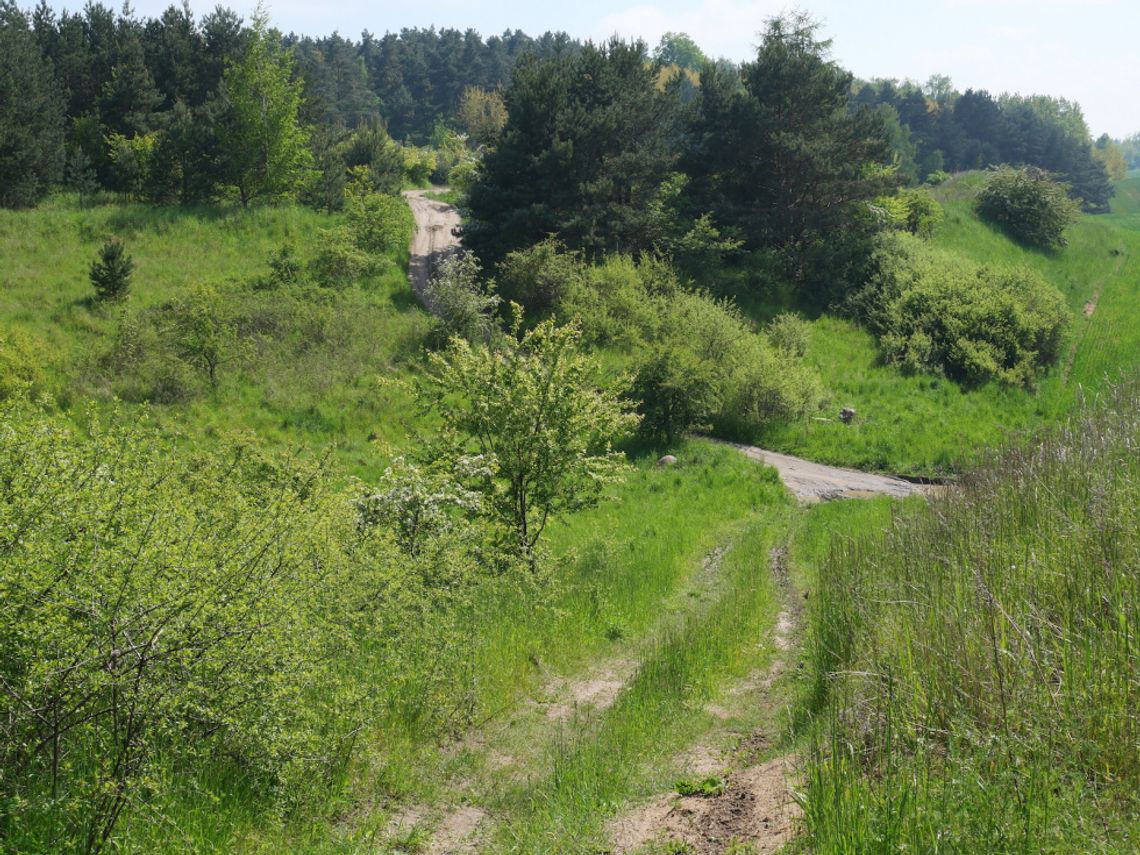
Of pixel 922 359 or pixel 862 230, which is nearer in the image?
pixel 922 359

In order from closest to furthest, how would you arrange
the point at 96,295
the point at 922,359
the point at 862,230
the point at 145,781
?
the point at 145,781 → the point at 96,295 → the point at 922,359 → the point at 862,230

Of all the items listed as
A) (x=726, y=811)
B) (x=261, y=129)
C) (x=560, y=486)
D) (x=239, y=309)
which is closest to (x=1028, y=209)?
(x=261, y=129)

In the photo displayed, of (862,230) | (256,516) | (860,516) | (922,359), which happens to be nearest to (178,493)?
(256,516)

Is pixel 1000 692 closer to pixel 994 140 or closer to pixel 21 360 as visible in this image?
pixel 21 360

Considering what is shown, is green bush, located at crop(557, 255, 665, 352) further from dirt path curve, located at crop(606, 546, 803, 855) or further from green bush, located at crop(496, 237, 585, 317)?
dirt path curve, located at crop(606, 546, 803, 855)

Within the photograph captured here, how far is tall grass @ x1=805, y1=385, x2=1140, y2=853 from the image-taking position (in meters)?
4.32

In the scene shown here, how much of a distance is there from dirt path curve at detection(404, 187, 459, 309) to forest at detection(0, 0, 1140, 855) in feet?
1.52

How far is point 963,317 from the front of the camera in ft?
107

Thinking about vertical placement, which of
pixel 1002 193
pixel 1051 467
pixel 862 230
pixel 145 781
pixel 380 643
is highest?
pixel 1002 193

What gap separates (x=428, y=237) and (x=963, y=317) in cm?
2664

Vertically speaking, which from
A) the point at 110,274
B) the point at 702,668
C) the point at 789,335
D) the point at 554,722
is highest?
the point at 110,274

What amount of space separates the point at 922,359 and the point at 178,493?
98.1ft

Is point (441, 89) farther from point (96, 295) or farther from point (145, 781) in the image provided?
point (145, 781)

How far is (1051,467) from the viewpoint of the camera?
927 centimetres
